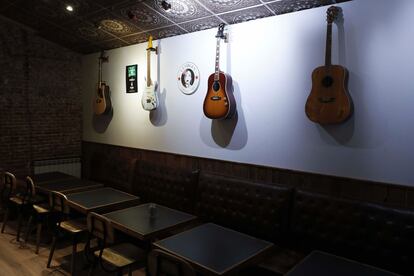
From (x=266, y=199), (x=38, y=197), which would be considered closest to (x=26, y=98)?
(x=38, y=197)

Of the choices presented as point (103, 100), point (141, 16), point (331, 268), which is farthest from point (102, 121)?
point (331, 268)

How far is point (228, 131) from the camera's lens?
342cm

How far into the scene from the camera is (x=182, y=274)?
1872mm

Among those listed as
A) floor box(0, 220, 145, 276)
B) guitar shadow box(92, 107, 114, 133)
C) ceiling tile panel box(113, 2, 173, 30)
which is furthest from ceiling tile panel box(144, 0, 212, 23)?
floor box(0, 220, 145, 276)

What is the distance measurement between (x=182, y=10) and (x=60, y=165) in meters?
3.46

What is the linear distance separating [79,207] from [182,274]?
1652 mm

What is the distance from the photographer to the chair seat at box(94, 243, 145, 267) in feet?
8.36

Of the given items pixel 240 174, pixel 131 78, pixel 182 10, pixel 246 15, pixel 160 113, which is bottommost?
pixel 240 174

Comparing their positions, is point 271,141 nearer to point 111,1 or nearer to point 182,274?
point 182,274

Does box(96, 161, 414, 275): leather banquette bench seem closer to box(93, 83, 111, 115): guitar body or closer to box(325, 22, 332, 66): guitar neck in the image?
box(325, 22, 332, 66): guitar neck

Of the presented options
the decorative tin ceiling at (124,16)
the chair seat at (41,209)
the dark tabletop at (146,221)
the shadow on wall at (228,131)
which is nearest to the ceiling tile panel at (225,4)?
the decorative tin ceiling at (124,16)

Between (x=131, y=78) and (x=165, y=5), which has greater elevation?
(x=165, y=5)

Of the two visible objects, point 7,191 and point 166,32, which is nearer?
point 166,32

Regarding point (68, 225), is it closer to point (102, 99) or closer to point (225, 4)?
point (102, 99)
